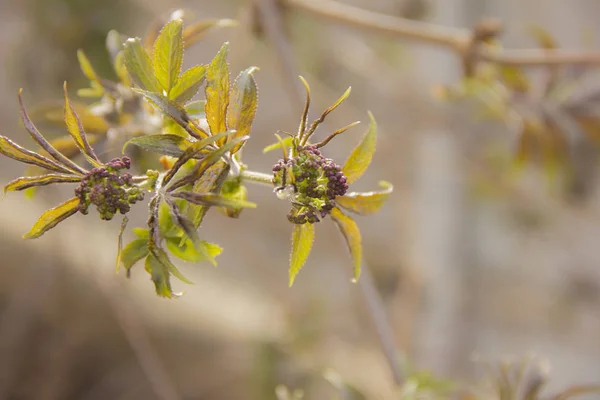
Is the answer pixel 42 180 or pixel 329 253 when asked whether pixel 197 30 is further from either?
pixel 329 253

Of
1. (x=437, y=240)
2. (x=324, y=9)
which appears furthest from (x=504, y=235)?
(x=324, y=9)

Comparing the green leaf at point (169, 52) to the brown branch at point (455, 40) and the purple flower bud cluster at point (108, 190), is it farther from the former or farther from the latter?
the brown branch at point (455, 40)

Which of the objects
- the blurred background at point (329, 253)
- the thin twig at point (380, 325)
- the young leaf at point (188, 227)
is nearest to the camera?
the young leaf at point (188, 227)

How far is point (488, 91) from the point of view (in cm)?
63

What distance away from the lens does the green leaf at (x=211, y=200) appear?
0.23m

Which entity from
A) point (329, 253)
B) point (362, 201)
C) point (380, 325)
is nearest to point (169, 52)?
point (362, 201)

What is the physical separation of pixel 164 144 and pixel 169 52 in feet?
0.15

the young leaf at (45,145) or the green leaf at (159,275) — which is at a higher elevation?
the young leaf at (45,145)

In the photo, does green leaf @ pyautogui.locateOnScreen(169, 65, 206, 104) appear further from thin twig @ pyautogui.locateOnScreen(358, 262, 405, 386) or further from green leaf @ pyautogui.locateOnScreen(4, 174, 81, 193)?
thin twig @ pyautogui.locateOnScreen(358, 262, 405, 386)

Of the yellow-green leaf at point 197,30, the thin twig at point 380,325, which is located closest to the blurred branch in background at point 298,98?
the thin twig at point 380,325

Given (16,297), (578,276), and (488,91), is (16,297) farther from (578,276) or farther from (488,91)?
(578,276)

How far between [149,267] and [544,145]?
0.53 metres

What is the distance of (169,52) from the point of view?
0.84 feet

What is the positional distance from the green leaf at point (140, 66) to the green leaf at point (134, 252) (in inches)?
2.9
